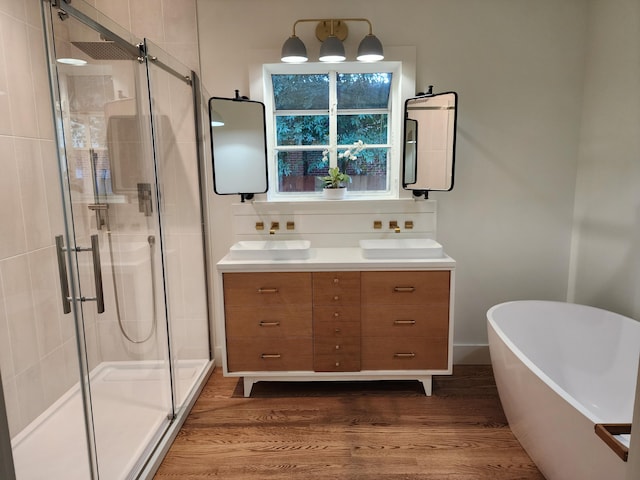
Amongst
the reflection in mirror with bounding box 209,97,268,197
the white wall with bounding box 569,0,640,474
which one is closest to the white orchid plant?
the reflection in mirror with bounding box 209,97,268,197

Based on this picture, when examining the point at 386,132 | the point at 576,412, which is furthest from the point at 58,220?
the point at 576,412

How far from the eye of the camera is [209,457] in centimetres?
204

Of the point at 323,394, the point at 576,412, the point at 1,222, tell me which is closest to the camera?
the point at 576,412

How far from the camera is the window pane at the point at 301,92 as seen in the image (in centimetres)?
286

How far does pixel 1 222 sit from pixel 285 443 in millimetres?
1731

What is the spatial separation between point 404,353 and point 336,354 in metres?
0.41

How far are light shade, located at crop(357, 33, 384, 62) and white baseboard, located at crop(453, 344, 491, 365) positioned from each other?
6.75 feet

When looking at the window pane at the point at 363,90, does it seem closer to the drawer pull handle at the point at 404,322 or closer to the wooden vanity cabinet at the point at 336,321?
the wooden vanity cabinet at the point at 336,321

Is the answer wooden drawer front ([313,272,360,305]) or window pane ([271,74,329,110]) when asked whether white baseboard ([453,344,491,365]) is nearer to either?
wooden drawer front ([313,272,360,305])

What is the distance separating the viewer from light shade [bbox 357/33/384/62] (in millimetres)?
2488

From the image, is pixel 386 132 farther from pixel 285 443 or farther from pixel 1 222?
pixel 1 222

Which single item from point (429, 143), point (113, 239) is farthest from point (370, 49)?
Result: point (113, 239)

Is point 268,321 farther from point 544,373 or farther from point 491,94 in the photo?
point 491,94

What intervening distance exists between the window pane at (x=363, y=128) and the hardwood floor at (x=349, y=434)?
5.53 feet
